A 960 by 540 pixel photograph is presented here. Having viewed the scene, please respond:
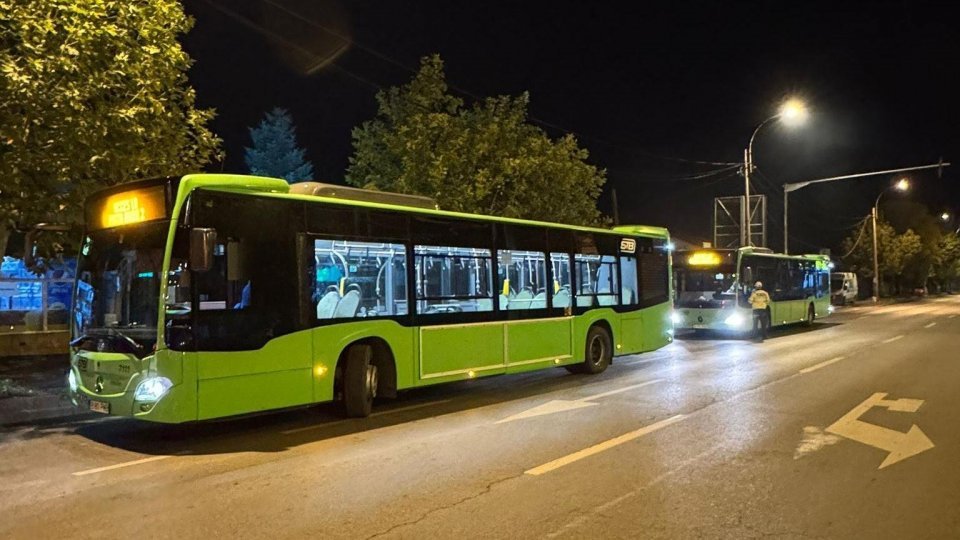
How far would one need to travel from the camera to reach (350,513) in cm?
580

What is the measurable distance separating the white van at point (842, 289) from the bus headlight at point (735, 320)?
33460mm

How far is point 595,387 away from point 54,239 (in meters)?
9.24

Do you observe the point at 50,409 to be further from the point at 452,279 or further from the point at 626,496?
the point at 626,496

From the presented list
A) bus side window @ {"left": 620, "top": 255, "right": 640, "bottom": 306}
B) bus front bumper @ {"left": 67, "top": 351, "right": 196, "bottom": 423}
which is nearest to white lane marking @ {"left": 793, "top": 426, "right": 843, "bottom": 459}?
bus front bumper @ {"left": 67, "top": 351, "right": 196, "bottom": 423}

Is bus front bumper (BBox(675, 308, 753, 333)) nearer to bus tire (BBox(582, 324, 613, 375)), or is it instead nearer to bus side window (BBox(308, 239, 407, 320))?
bus tire (BBox(582, 324, 613, 375))

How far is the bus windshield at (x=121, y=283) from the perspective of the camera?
817 centimetres

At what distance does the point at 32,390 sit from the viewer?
40.8 ft

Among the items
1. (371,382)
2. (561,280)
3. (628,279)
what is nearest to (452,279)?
(371,382)

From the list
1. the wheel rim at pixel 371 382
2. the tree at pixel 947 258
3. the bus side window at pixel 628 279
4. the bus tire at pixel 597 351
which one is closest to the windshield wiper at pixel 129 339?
the wheel rim at pixel 371 382

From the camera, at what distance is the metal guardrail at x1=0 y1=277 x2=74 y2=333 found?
17844 millimetres

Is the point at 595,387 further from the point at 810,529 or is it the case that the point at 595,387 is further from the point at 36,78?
the point at 36,78

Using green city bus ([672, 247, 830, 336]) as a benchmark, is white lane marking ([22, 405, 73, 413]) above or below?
below

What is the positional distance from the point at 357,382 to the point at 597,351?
250 inches

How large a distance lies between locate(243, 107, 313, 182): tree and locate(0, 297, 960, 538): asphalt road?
43.7 metres
